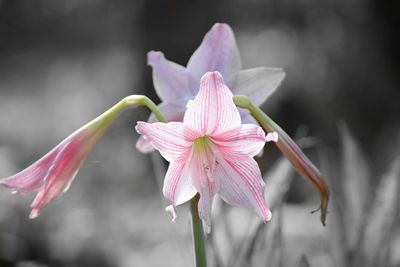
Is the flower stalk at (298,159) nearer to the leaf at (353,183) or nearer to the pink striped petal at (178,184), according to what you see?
the pink striped petal at (178,184)

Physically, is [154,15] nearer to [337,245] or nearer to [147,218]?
[147,218]

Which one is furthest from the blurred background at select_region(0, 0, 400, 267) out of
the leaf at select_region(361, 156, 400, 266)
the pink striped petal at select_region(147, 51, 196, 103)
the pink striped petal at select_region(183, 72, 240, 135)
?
the pink striped petal at select_region(183, 72, 240, 135)

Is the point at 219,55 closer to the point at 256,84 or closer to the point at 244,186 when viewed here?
Answer: the point at 256,84

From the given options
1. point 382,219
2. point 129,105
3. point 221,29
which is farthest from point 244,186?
point 382,219

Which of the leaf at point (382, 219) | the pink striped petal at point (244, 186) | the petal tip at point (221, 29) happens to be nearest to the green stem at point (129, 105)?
the pink striped petal at point (244, 186)

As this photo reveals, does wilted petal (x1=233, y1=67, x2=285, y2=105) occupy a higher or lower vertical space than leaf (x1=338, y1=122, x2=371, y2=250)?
higher

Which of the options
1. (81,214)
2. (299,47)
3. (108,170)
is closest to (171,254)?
(81,214)

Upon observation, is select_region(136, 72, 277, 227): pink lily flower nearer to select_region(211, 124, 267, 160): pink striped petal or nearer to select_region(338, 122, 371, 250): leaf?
select_region(211, 124, 267, 160): pink striped petal
